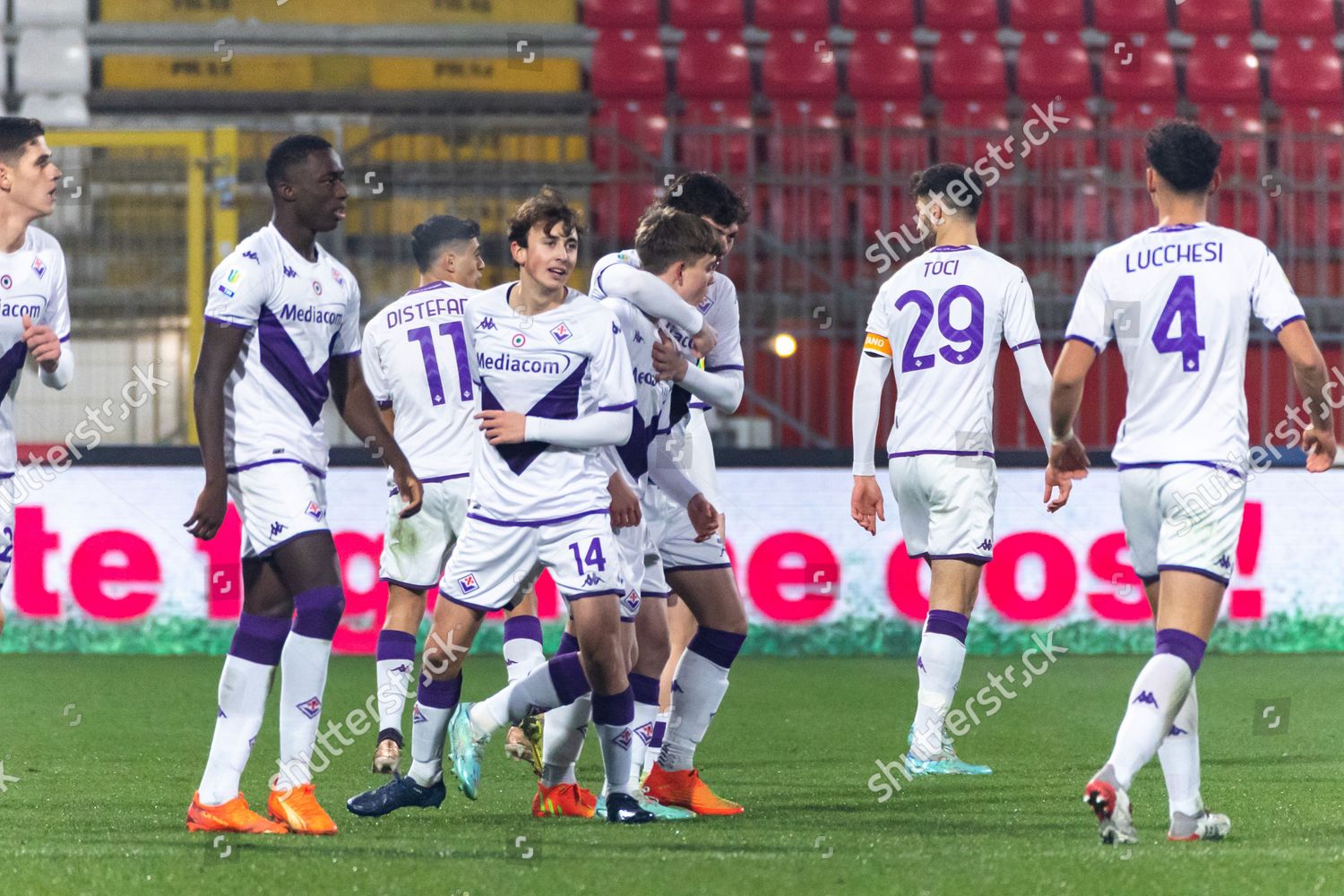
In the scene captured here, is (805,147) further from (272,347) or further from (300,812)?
(300,812)

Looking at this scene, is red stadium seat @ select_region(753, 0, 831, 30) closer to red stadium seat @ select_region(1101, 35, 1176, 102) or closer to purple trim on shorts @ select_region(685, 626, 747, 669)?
red stadium seat @ select_region(1101, 35, 1176, 102)

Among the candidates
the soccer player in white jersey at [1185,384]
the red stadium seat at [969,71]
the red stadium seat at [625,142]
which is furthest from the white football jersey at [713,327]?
the red stadium seat at [969,71]

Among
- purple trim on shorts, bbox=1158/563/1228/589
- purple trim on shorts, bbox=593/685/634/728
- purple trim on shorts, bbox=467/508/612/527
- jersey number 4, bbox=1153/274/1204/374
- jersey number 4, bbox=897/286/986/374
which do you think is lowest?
purple trim on shorts, bbox=593/685/634/728

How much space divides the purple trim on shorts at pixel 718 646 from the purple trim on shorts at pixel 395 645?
120cm

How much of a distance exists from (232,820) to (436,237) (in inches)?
99.1

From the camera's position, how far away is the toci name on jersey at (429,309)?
6301 millimetres

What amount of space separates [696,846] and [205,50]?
1158 centimetres

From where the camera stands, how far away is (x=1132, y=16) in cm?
1497

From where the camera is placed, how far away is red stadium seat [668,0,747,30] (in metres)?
14.9

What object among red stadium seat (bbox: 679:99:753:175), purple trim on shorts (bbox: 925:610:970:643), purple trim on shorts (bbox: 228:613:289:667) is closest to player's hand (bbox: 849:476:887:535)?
purple trim on shorts (bbox: 925:610:970:643)

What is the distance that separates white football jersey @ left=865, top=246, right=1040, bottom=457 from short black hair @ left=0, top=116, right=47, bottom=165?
2.75 metres

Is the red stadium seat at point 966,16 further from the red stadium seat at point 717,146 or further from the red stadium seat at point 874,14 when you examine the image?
the red stadium seat at point 717,146

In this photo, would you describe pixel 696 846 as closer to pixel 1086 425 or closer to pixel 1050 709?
pixel 1050 709

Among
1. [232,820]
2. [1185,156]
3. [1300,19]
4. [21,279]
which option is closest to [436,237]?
[21,279]
